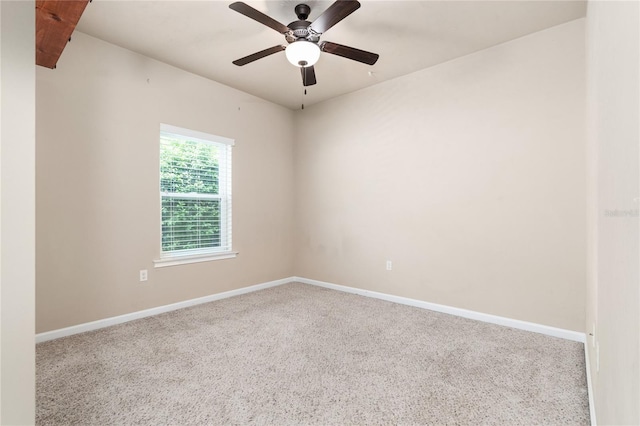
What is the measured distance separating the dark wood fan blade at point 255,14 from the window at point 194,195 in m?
1.77

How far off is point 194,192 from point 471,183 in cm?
307

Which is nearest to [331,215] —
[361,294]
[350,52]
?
[361,294]

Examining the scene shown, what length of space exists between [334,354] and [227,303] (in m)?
1.78

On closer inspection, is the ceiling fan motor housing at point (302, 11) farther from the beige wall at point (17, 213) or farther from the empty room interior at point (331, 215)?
the beige wall at point (17, 213)

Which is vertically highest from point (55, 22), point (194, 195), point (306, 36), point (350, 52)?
point (306, 36)

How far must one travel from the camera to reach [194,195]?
365 centimetres

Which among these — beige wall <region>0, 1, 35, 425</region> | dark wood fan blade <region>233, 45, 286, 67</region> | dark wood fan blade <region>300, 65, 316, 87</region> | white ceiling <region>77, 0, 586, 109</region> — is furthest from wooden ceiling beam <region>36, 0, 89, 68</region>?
dark wood fan blade <region>300, 65, 316, 87</region>

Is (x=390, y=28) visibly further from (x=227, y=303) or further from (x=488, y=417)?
(x=227, y=303)

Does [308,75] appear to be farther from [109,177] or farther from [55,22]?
[109,177]

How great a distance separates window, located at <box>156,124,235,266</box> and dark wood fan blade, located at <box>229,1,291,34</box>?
69.8 inches

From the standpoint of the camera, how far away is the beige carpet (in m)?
1.64

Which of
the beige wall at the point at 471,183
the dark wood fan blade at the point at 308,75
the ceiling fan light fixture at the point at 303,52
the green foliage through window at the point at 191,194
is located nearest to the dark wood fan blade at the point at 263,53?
the ceiling fan light fixture at the point at 303,52

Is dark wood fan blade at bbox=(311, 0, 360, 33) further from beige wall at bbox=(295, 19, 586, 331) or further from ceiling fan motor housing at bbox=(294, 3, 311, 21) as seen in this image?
beige wall at bbox=(295, 19, 586, 331)

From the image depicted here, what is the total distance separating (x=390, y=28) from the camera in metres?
2.70
